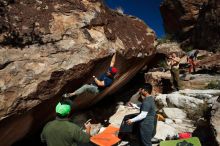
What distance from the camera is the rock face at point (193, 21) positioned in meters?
23.9

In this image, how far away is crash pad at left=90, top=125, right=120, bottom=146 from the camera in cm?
799

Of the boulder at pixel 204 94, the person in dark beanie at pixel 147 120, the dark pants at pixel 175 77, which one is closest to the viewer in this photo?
the person in dark beanie at pixel 147 120

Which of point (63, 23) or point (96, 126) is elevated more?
point (63, 23)

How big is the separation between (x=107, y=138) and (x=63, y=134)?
164 inches

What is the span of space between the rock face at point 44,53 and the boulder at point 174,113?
2.81 meters

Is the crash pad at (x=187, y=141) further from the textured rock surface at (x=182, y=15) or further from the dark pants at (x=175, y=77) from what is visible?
the textured rock surface at (x=182, y=15)

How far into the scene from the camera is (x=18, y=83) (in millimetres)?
6273

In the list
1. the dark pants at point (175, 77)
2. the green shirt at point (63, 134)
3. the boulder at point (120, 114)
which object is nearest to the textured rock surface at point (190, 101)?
the boulder at point (120, 114)

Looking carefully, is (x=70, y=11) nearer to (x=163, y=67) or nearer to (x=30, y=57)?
(x=30, y=57)

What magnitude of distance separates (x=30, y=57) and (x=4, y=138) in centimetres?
186

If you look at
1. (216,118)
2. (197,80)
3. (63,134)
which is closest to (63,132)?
(63,134)

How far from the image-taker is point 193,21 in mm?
31328

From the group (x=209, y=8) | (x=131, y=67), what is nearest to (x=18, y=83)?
(x=131, y=67)

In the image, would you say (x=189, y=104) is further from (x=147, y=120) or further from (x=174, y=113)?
(x=147, y=120)
